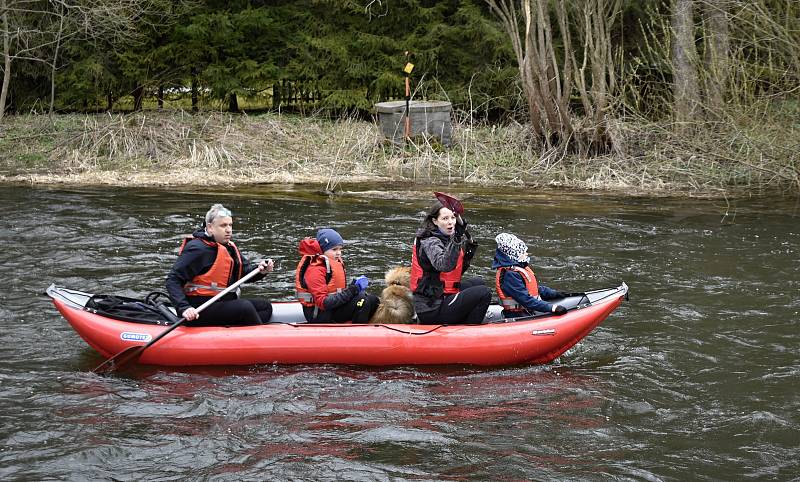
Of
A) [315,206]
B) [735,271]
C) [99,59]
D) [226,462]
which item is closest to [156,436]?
[226,462]

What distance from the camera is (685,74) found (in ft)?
47.8

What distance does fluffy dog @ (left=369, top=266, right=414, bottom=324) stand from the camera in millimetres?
6941

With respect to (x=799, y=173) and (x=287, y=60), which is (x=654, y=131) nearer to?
(x=799, y=173)

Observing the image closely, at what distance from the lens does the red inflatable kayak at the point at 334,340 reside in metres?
6.64

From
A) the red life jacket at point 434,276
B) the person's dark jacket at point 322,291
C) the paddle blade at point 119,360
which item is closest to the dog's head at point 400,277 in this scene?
the red life jacket at point 434,276

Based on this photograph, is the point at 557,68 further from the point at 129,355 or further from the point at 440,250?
the point at 129,355

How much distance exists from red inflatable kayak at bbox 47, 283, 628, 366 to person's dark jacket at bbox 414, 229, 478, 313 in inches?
8.6

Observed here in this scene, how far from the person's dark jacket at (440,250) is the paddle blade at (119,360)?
2.03m

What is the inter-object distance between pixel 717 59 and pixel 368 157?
5.71 metres

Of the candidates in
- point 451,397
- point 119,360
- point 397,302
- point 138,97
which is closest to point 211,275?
point 119,360

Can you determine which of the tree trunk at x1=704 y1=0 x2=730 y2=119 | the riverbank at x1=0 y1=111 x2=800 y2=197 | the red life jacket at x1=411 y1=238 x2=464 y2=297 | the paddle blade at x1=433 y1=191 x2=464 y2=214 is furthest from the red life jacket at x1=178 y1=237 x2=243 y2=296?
the tree trunk at x1=704 y1=0 x2=730 y2=119

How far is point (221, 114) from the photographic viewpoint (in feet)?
59.0

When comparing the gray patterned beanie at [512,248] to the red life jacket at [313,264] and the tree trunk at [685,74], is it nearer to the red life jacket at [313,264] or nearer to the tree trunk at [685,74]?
the red life jacket at [313,264]

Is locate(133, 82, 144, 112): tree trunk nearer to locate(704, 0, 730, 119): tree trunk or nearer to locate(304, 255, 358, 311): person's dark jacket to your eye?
locate(704, 0, 730, 119): tree trunk
